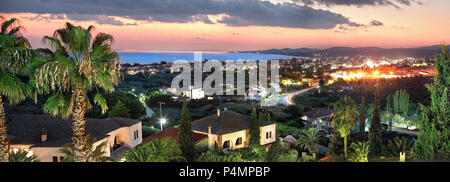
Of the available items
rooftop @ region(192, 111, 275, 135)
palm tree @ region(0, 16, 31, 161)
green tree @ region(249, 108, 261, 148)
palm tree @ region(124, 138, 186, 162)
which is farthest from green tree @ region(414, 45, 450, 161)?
palm tree @ region(0, 16, 31, 161)

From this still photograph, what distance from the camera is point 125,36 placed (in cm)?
2561

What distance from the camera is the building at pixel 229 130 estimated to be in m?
22.8

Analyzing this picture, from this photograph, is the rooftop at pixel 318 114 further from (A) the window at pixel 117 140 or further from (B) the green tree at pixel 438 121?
(A) the window at pixel 117 140

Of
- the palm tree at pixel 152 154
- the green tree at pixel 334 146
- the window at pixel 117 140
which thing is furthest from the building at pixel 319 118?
the palm tree at pixel 152 154

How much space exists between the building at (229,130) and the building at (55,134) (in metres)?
5.61

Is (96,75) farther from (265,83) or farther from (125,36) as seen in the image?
(265,83)

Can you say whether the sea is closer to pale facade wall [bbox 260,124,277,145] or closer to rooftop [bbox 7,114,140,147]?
pale facade wall [bbox 260,124,277,145]

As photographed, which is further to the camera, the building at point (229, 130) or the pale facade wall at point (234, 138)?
the pale facade wall at point (234, 138)

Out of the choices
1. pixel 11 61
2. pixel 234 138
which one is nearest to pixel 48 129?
pixel 11 61

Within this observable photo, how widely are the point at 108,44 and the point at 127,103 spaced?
2852 centimetres
